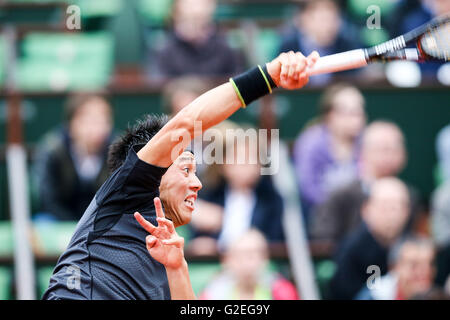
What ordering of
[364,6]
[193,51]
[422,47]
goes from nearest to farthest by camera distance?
[422,47] → [193,51] → [364,6]

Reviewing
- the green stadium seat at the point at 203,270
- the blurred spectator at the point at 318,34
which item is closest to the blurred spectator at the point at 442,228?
the blurred spectator at the point at 318,34

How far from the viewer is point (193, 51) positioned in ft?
20.8

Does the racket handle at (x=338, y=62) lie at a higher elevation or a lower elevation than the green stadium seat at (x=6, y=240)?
lower

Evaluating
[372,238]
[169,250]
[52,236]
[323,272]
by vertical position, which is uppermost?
[52,236]

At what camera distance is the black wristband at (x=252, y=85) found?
117 inches

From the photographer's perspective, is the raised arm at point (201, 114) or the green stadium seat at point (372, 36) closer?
the raised arm at point (201, 114)

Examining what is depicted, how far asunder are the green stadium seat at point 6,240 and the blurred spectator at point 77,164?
0.80ft

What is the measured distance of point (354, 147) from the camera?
5.71 metres

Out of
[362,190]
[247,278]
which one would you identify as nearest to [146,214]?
[247,278]

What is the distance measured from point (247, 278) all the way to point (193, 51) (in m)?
2.14

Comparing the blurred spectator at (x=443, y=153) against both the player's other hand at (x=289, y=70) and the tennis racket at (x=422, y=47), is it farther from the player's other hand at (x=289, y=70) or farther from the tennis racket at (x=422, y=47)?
the player's other hand at (x=289, y=70)

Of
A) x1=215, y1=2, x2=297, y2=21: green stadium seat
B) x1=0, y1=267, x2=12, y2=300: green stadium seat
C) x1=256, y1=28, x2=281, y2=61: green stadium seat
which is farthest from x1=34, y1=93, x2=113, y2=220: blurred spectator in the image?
x1=215, y1=2, x2=297, y2=21: green stadium seat

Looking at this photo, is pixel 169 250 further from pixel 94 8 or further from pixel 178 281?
pixel 94 8

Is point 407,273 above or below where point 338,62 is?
below
